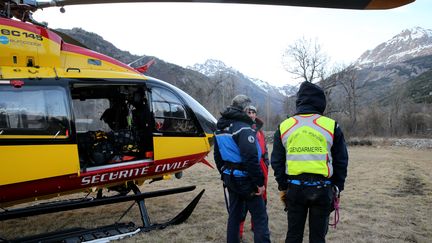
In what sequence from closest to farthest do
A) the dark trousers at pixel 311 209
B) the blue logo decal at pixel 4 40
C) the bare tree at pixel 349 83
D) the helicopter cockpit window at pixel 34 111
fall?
the dark trousers at pixel 311 209 → the helicopter cockpit window at pixel 34 111 → the blue logo decal at pixel 4 40 → the bare tree at pixel 349 83

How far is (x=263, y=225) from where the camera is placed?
4137 millimetres

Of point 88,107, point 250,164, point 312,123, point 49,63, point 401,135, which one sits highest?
point 49,63

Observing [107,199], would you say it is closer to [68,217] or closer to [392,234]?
[68,217]

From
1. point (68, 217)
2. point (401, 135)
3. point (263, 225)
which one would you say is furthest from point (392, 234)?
point (401, 135)

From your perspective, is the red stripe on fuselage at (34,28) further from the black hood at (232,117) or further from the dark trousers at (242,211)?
the dark trousers at (242,211)

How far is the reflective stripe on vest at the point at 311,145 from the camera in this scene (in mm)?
3377

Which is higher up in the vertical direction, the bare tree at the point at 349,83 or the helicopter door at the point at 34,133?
the bare tree at the point at 349,83

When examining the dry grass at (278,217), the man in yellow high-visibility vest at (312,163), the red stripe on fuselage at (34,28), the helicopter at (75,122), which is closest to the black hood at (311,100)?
the man in yellow high-visibility vest at (312,163)

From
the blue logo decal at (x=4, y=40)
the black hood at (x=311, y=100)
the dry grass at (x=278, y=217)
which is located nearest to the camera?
the black hood at (x=311, y=100)

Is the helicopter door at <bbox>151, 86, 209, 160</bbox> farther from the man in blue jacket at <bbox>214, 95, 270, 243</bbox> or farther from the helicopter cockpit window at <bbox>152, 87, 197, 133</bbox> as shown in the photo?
the man in blue jacket at <bbox>214, 95, 270, 243</bbox>

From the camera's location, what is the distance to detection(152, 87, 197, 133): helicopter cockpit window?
571cm

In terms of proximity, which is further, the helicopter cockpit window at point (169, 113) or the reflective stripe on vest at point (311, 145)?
the helicopter cockpit window at point (169, 113)

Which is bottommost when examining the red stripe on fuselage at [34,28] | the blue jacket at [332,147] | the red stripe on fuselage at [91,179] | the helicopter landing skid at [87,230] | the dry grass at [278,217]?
the dry grass at [278,217]

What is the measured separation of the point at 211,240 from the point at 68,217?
2.76 metres
